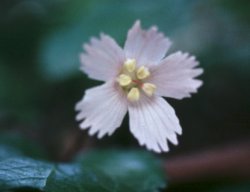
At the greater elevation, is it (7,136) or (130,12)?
(130,12)

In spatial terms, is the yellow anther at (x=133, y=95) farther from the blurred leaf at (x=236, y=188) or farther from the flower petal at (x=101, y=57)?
the blurred leaf at (x=236, y=188)

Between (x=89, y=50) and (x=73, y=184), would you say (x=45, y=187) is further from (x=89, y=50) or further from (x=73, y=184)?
(x=89, y=50)

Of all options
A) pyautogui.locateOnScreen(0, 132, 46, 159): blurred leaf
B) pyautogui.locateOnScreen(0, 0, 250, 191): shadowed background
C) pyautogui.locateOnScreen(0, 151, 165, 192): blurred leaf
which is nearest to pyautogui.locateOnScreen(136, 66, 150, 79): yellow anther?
pyautogui.locateOnScreen(0, 151, 165, 192): blurred leaf

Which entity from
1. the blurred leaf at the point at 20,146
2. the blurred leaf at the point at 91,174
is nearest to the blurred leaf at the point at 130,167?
the blurred leaf at the point at 91,174

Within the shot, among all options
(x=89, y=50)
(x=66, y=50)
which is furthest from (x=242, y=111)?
(x=89, y=50)

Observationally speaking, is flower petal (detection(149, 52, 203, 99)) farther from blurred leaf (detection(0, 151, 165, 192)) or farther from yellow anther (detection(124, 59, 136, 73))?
blurred leaf (detection(0, 151, 165, 192))

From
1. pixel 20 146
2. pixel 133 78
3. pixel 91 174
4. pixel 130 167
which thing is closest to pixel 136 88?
pixel 133 78
